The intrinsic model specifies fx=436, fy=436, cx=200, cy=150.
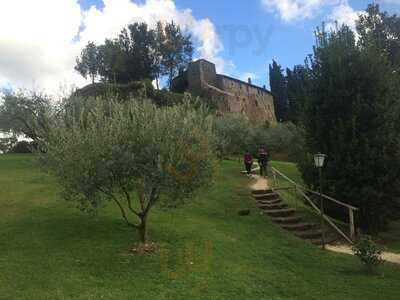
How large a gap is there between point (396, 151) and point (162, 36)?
49.6 metres

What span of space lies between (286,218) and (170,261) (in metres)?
8.36

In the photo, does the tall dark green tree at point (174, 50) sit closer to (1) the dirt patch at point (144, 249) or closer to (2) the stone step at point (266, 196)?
(2) the stone step at point (266, 196)

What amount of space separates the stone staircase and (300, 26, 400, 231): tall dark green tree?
195 centimetres

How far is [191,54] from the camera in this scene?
6825cm

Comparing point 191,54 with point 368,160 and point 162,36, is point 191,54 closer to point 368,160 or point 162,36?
point 162,36

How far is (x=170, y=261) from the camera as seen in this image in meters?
13.5

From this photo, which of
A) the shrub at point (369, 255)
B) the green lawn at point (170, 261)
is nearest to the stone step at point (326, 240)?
the green lawn at point (170, 261)

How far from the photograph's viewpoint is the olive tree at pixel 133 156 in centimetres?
1337

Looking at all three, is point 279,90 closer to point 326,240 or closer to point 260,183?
point 260,183

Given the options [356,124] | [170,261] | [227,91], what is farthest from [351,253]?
[227,91]

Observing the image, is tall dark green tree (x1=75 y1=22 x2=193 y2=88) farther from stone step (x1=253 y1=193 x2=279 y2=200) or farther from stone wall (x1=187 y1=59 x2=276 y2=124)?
stone step (x1=253 y1=193 x2=279 y2=200)

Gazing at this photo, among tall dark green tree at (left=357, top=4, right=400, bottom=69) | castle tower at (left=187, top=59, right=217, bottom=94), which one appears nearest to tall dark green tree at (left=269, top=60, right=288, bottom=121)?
castle tower at (left=187, top=59, right=217, bottom=94)

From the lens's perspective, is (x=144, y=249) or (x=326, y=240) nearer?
(x=144, y=249)

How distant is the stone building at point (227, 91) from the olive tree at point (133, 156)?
4562cm
